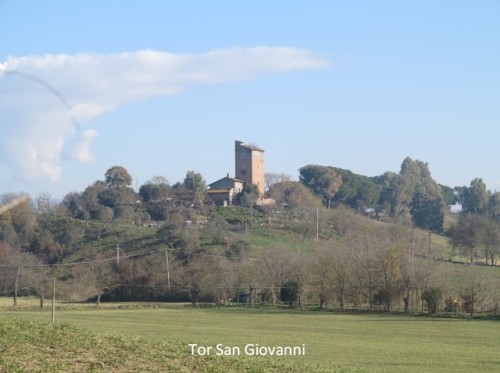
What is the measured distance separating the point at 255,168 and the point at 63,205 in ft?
123

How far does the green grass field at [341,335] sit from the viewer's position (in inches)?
1014

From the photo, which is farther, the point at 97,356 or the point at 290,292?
the point at 290,292

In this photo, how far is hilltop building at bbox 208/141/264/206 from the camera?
126 metres

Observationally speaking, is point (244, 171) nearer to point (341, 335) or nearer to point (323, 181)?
point (323, 181)

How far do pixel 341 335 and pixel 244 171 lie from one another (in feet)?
317

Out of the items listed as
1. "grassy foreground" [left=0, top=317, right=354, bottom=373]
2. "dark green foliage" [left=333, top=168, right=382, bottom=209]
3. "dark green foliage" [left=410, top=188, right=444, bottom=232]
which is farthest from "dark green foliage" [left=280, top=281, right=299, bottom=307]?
"dark green foliage" [left=333, top=168, right=382, bottom=209]

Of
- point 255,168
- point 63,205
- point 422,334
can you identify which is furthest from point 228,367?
point 255,168

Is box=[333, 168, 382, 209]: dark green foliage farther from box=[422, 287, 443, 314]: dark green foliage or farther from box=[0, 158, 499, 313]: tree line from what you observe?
box=[422, 287, 443, 314]: dark green foliage

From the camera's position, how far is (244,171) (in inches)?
5315

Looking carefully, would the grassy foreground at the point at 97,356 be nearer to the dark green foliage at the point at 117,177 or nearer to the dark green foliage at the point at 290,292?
the dark green foliage at the point at 290,292

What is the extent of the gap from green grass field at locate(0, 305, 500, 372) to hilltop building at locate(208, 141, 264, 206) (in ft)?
209

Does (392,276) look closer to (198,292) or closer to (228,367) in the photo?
(198,292)

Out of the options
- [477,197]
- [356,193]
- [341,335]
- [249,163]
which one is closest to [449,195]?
[477,197]

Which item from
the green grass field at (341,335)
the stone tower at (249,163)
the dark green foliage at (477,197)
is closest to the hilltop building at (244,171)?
the stone tower at (249,163)
